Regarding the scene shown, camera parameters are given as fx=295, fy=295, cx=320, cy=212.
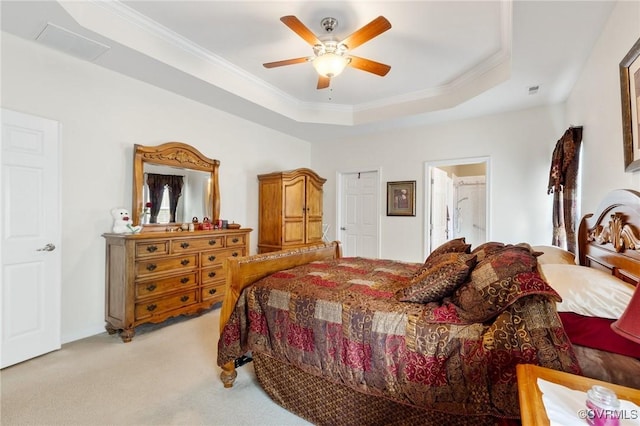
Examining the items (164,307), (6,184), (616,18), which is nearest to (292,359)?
(164,307)

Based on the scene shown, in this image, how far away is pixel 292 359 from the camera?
5.98 ft

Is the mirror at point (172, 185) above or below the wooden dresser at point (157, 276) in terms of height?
above

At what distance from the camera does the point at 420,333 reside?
1.44 meters

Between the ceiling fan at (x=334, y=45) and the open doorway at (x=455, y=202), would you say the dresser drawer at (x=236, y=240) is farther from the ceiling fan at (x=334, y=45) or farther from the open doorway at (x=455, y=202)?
the open doorway at (x=455, y=202)

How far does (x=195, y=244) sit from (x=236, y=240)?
23.7 inches

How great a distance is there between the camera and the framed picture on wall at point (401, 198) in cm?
491

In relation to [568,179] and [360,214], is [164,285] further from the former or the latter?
[568,179]

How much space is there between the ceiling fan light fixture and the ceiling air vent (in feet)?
6.35

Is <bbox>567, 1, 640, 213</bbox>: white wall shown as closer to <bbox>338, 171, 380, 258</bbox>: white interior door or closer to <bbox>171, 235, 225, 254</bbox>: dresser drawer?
<bbox>338, 171, 380, 258</bbox>: white interior door

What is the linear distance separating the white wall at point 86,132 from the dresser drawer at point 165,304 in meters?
0.53

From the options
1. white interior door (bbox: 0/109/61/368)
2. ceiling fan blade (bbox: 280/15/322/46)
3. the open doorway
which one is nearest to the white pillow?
ceiling fan blade (bbox: 280/15/322/46)

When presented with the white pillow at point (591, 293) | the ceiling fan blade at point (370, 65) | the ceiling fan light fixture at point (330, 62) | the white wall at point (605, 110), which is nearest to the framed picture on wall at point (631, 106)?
the white wall at point (605, 110)

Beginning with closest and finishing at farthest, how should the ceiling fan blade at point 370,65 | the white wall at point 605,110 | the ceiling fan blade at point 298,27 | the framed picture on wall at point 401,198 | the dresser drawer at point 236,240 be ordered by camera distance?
the white wall at point 605,110, the ceiling fan blade at point 298,27, the ceiling fan blade at point 370,65, the dresser drawer at point 236,240, the framed picture on wall at point 401,198

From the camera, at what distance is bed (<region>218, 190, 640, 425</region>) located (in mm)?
1244
